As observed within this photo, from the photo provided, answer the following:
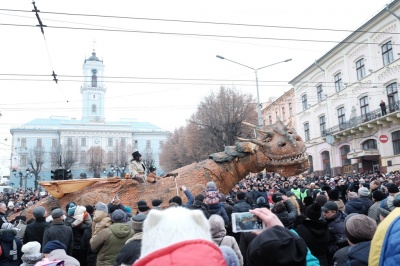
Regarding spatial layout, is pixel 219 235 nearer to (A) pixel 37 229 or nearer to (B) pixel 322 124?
(A) pixel 37 229

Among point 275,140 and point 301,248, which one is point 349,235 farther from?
point 275,140

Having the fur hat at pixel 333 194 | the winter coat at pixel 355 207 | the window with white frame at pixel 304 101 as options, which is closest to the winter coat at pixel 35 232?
the fur hat at pixel 333 194

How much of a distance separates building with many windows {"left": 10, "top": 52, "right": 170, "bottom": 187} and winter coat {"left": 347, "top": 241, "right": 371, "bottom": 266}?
65.0 meters

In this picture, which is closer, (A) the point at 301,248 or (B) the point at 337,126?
(A) the point at 301,248

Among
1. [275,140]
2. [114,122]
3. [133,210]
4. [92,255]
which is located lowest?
[92,255]

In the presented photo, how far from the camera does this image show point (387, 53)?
1008 inches

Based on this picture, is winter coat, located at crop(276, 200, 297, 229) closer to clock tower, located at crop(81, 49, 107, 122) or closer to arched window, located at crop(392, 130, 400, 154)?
arched window, located at crop(392, 130, 400, 154)

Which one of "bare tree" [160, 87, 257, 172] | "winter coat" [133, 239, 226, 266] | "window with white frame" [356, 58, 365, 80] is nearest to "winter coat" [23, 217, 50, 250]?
"winter coat" [133, 239, 226, 266]

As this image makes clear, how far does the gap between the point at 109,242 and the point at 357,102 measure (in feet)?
95.8

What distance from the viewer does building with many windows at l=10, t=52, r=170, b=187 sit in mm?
70062

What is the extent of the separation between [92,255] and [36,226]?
1.15 meters

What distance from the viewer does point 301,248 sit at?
1.82 m

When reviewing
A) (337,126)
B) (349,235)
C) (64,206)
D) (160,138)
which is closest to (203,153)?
(337,126)

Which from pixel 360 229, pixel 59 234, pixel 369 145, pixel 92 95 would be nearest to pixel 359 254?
pixel 360 229
